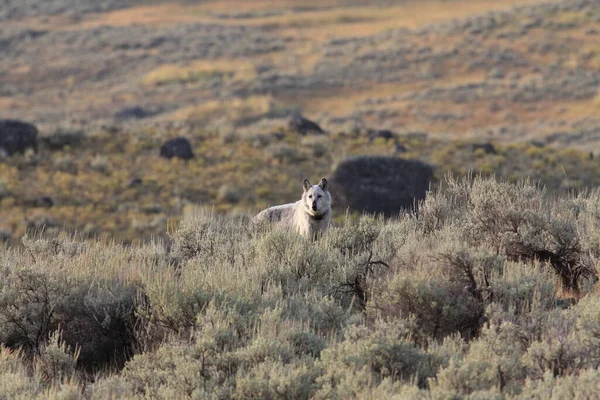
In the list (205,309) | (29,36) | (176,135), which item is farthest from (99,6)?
(205,309)

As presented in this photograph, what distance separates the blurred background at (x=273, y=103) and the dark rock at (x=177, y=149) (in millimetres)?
78

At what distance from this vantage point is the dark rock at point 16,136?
3011cm

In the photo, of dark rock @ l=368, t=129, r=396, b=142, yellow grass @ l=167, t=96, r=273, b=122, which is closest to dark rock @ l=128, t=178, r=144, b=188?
dark rock @ l=368, t=129, r=396, b=142

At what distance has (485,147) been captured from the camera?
32.7 metres

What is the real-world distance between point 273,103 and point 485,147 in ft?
65.7

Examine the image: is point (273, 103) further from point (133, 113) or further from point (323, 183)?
point (323, 183)

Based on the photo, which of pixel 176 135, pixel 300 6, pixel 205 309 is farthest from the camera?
pixel 300 6

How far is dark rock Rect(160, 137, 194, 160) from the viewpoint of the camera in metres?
30.9

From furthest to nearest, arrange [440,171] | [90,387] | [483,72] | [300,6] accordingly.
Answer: [300,6] < [483,72] < [440,171] < [90,387]

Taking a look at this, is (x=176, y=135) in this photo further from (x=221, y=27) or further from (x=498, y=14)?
(x=221, y=27)

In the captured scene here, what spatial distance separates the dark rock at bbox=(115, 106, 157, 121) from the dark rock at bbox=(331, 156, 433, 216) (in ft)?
79.6

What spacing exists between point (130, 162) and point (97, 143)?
2186 millimetres

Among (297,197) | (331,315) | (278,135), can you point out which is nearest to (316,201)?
(331,315)

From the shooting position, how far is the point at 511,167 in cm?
3116
